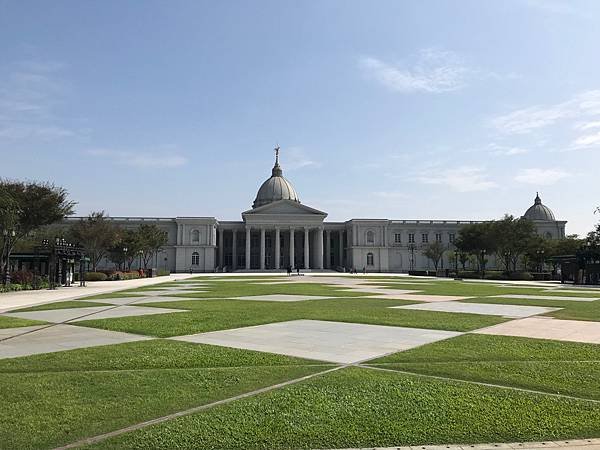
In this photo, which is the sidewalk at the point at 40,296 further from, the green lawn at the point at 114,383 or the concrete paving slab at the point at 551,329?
the concrete paving slab at the point at 551,329

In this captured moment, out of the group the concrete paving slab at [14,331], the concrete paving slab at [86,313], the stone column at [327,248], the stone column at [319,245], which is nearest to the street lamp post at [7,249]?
the concrete paving slab at [86,313]

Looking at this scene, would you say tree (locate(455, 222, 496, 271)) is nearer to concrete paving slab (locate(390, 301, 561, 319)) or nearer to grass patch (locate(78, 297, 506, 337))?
concrete paving slab (locate(390, 301, 561, 319))

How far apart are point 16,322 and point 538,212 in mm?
144184

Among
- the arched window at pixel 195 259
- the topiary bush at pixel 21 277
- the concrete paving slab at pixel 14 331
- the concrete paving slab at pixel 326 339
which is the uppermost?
the arched window at pixel 195 259

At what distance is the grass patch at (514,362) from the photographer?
8680 millimetres

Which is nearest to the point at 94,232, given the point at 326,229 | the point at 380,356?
the point at 380,356

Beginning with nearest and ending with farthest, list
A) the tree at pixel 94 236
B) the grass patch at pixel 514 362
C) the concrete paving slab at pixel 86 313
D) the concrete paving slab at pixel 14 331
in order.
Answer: the grass patch at pixel 514 362 → the concrete paving slab at pixel 14 331 → the concrete paving slab at pixel 86 313 → the tree at pixel 94 236

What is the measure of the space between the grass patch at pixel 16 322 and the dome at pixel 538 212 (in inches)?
5542

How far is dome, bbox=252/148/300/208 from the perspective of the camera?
14100 cm

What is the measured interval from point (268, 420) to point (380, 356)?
4.80m

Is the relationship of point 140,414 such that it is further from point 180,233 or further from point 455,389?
point 180,233

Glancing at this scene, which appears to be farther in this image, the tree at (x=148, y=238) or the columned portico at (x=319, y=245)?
the columned portico at (x=319, y=245)

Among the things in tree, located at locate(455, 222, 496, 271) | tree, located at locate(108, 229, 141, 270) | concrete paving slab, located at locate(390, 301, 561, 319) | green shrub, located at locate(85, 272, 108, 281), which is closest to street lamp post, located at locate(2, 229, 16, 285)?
green shrub, located at locate(85, 272, 108, 281)

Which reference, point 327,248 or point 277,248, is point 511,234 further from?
point 327,248
